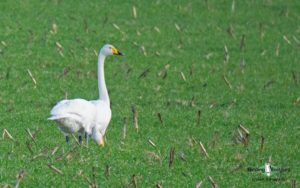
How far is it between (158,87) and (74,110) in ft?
23.5

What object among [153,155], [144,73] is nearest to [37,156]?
[153,155]

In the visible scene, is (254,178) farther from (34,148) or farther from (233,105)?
(233,105)

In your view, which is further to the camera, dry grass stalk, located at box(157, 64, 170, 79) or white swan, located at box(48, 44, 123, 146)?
dry grass stalk, located at box(157, 64, 170, 79)

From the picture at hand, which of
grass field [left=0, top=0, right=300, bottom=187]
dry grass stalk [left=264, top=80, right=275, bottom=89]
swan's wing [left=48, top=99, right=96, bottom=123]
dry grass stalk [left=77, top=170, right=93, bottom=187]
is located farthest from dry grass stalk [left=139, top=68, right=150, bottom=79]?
dry grass stalk [left=77, top=170, right=93, bottom=187]

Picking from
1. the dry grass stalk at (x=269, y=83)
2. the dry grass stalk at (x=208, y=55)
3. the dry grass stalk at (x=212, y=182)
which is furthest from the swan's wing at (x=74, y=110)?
the dry grass stalk at (x=208, y=55)

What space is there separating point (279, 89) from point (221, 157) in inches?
312

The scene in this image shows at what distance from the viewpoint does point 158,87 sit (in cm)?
2252

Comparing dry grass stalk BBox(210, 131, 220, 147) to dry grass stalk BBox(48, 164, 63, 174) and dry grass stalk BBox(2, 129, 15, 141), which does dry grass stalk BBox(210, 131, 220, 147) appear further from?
dry grass stalk BBox(48, 164, 63, 174)

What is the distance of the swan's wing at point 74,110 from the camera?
49.7 ft

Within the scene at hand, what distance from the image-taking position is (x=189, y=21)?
30141 mm

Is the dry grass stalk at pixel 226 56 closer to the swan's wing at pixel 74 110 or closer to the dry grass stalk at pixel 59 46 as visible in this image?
the dry grass stalk at pixel 59 46

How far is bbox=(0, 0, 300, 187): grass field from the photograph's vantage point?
14.4 metres

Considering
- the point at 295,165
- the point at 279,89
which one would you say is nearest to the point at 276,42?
the point at 279,89

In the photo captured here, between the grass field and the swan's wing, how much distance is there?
429 millimetres
